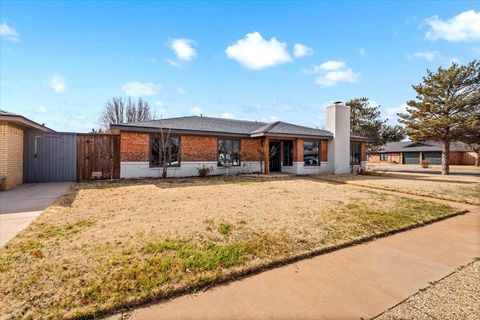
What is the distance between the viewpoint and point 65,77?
16.4 metres

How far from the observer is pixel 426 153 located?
3838 centimetres

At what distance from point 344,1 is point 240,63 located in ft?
28.5

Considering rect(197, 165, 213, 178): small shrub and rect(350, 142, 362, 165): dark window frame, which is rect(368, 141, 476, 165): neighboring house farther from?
rect(197, 165, 213, 178): small shrub

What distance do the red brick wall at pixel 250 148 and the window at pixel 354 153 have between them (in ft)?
29.7

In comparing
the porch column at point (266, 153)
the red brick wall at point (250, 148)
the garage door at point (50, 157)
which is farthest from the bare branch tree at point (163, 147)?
the porch column at point (266, 153)

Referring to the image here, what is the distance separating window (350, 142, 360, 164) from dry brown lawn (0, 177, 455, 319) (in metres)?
13.2

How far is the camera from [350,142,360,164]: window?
20.3 m

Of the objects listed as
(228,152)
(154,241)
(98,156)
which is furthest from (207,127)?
(154,241)

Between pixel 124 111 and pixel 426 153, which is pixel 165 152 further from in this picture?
pixel 426 153

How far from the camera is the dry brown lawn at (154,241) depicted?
2561 mm

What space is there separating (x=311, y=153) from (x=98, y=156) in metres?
13.9

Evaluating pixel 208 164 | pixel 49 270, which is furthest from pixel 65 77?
pixel 49 270

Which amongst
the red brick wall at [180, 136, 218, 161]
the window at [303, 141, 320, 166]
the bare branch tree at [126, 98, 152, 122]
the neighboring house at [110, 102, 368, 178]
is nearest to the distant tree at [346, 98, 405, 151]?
the neighboring house at [110, 102, 368, 178]

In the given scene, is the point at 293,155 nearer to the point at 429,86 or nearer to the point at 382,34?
the point at 382,34
